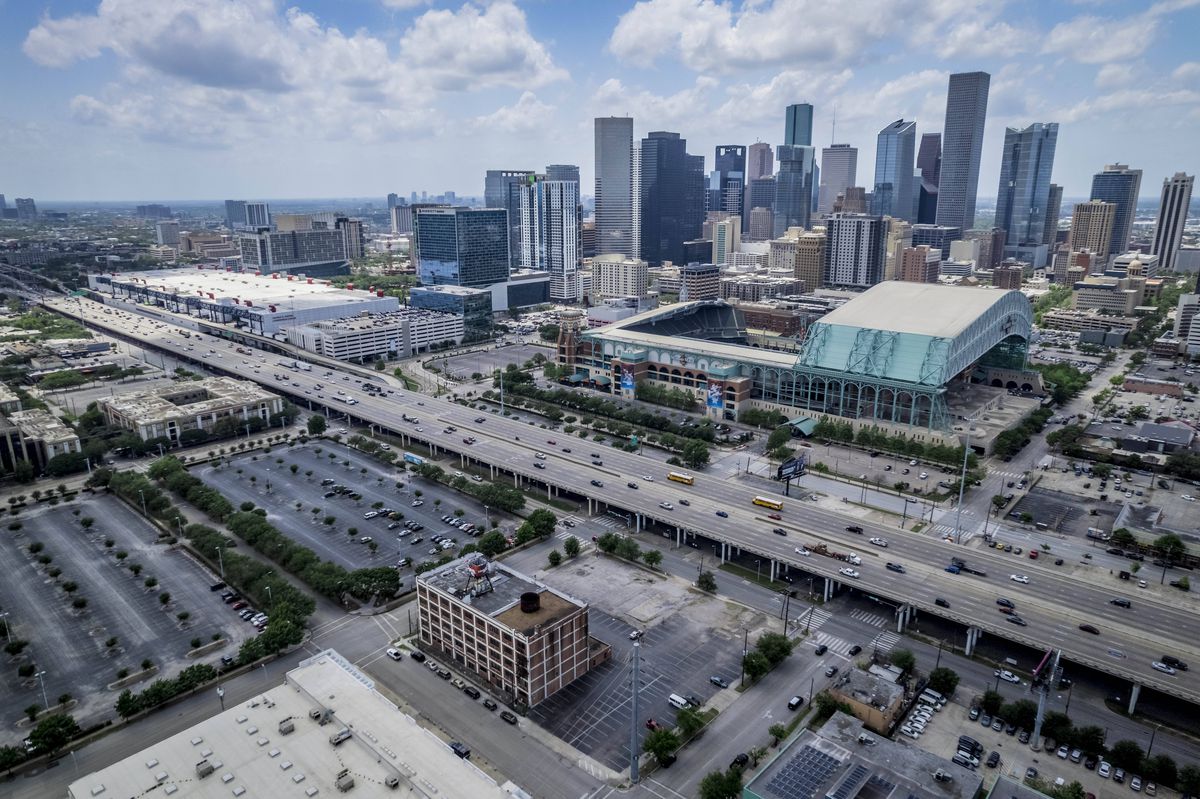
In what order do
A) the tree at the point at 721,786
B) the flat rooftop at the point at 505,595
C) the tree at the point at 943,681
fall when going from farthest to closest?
the flat rooftop at the point at 505,595 → the tree at the point at 943,681 → the tree at the point at 721,786

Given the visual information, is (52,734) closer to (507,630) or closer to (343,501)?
(507,630)

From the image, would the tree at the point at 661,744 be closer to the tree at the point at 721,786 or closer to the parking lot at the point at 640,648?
the parking lot at the point at 640,648

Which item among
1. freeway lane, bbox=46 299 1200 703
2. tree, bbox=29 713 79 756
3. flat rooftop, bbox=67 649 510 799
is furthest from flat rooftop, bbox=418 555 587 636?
tree, bbox=29 713 79 756

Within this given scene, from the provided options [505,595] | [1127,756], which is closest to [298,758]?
[505,595]

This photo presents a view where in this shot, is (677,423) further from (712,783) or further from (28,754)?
(28,754)

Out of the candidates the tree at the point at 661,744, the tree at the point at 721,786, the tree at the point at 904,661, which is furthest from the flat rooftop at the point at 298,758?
the tree at the point at 904,661

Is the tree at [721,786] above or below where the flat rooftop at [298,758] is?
below

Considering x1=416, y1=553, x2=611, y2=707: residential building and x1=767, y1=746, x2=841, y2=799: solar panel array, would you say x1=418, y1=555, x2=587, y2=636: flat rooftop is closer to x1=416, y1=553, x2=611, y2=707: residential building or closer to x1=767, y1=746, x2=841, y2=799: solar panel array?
x1=416, y1=553, x2=611, y2=707: residential building
